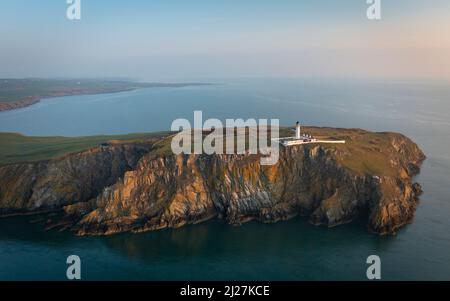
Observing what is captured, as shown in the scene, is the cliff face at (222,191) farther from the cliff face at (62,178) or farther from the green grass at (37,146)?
the green grass at (37,146)

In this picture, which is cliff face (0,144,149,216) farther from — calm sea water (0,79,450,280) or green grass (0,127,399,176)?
calm sea water (0,79,450,280)

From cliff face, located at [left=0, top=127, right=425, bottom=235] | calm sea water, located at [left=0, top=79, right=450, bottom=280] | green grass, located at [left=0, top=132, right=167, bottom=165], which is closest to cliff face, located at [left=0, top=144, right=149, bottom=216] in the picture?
cliff face, located at [left=0, top=127, right=425, bottom=235]

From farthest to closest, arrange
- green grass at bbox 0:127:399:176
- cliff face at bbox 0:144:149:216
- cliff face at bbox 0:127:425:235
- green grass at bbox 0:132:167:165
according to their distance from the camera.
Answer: green grass at bbox 0:132:167:165, cliff face at bbox 0:144:149:216, green grass at bbox 0:127:399:176, cliff face at bbox 0:127:425:235

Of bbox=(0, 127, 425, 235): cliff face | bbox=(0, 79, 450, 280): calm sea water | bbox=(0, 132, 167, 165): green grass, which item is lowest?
bbox=(0, 79, 450, 280): calm sea water

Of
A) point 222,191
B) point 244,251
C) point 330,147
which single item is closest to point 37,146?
point 222,191

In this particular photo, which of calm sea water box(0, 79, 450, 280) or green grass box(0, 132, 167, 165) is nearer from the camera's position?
calm sea water box(0, 79, 450, 280)

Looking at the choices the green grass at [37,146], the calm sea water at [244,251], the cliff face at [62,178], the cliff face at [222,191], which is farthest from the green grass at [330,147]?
the calm sea water at [244,251]
